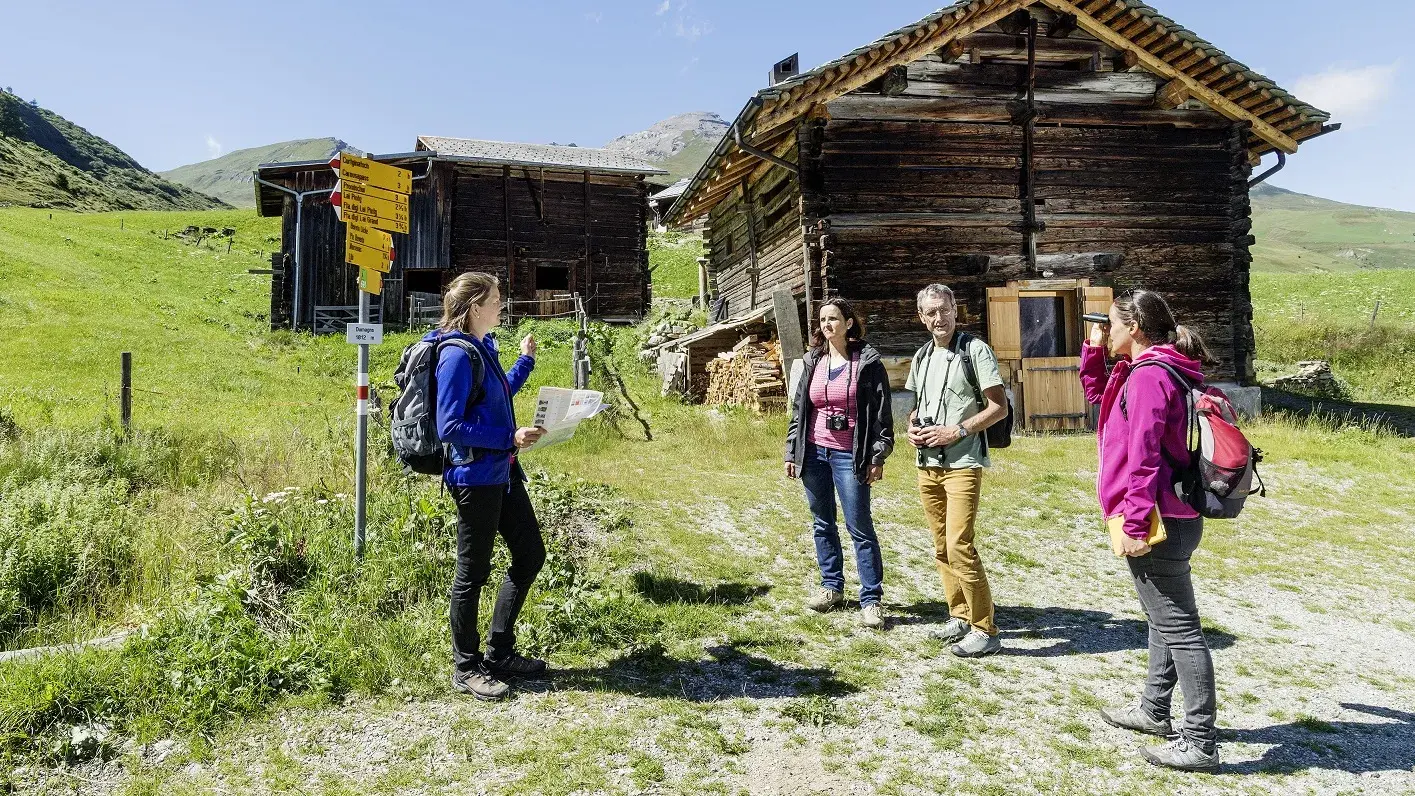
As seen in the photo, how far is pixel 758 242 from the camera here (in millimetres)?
14203

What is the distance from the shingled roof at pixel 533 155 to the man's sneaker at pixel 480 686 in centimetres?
1928

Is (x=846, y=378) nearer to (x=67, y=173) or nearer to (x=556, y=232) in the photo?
(x=556, y=232)

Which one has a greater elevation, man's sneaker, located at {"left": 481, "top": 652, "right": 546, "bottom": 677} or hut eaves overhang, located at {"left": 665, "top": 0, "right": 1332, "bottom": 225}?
hut eaves overhang, located at {"left": 665, "top": 0, "right": 1332, "bottom": 225}

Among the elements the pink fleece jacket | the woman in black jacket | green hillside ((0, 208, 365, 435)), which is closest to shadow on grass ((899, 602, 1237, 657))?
the woman in black jacket

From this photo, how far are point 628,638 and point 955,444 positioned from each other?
7.23 feet

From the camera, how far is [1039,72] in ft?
38.0

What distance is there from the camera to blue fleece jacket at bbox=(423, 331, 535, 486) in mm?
3260

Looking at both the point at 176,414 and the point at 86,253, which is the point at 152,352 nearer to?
the point at 176,414

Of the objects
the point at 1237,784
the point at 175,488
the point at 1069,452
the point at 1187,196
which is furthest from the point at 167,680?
the point at 1187,196

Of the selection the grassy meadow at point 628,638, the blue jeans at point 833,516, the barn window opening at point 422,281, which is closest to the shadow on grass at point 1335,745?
the grassy meadow at point 628,638

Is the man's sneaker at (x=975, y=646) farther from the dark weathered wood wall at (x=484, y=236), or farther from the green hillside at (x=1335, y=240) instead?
the green hillside at (x=1335, y=240)

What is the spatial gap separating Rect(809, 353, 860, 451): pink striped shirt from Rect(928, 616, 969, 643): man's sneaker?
1.21m

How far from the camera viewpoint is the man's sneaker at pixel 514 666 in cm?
373

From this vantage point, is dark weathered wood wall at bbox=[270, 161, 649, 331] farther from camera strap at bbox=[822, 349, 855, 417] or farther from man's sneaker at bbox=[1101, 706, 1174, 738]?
man's sneaker at bbox=[1101, 706, 1174, 738]
